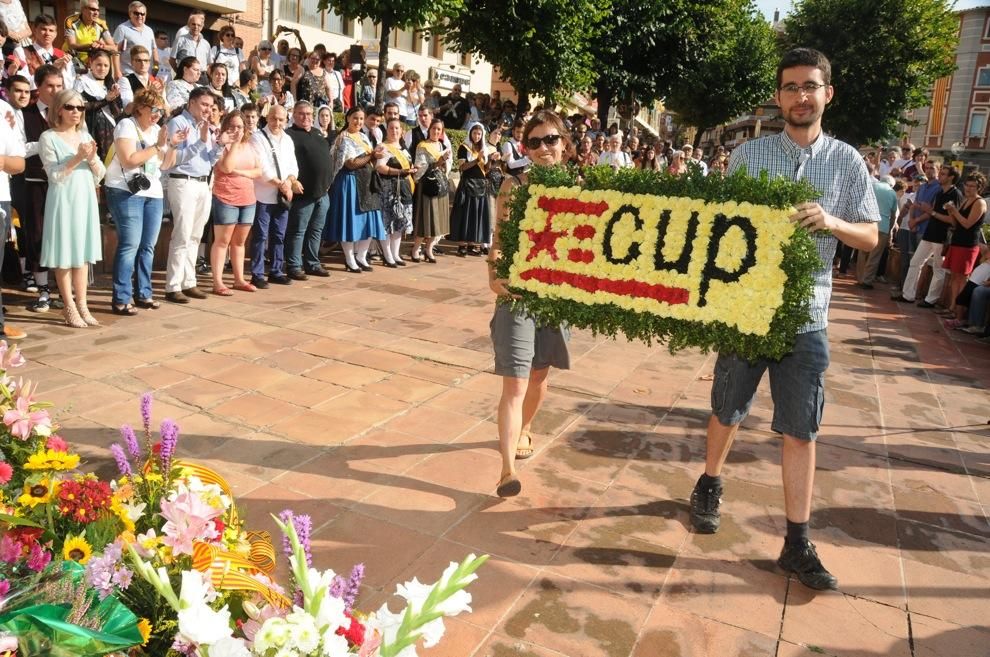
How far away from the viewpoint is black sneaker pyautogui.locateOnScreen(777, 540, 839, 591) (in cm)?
371

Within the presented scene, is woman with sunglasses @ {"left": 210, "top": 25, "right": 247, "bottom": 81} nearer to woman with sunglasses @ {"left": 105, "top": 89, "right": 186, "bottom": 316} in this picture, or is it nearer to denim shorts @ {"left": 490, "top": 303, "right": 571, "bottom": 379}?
woman with sunglasses @ {"left": 105, "top": 89, "right": 186, "bottom": 316}

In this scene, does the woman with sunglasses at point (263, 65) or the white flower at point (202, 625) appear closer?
the white flower at point (202, 625)

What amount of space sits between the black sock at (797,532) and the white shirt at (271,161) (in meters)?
6.94

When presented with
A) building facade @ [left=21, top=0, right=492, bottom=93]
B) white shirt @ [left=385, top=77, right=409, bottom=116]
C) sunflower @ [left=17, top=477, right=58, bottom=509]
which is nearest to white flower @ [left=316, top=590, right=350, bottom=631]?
sunflower @ [left=17, top=477, right=58, bottom=509]

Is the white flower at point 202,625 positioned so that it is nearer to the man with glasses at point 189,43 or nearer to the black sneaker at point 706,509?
the black sneaker at point 706,509

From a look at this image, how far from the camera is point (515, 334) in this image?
4285 millimetres

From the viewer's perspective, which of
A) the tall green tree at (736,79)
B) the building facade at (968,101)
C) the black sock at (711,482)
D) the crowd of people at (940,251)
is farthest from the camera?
the building facade at (968,101)

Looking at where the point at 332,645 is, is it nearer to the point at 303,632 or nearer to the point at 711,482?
the point at 303,632

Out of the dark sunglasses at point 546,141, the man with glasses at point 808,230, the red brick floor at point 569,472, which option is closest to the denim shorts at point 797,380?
the man with glasses at point 808,230

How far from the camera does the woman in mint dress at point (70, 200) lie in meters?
6.77

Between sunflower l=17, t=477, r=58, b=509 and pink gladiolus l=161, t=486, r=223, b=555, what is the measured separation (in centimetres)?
46

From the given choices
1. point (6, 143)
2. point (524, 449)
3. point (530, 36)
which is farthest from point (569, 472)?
point (530, 36)

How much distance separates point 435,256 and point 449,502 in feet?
28.1

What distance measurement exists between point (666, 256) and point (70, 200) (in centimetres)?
558
